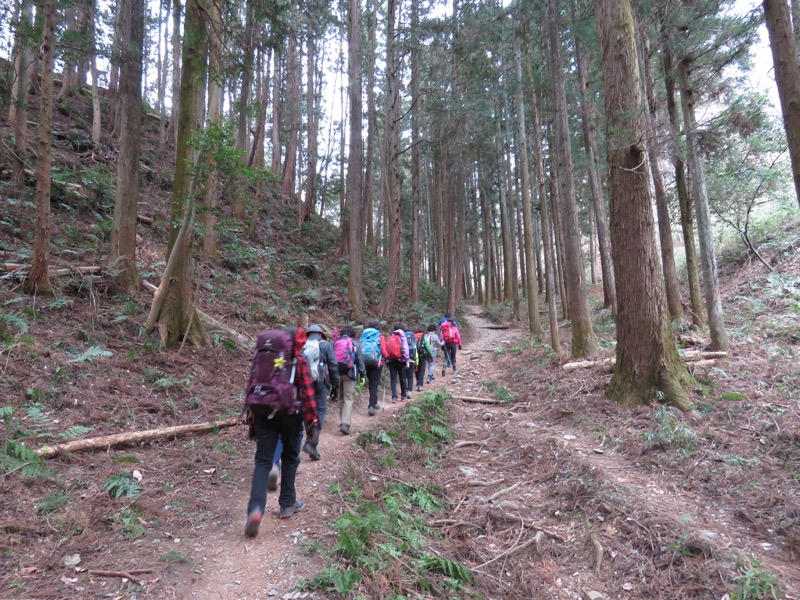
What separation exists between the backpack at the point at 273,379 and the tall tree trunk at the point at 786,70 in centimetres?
514

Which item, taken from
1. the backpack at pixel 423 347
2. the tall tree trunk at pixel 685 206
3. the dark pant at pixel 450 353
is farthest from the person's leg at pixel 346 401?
the tall tree trunk at pixel 685 206

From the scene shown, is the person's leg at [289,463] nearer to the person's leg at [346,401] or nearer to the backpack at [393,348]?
the person's leg at [346,401]

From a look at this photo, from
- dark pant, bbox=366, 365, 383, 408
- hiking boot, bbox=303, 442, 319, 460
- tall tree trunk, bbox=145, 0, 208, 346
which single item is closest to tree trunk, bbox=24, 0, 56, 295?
tall tree trunk, bbox=145, 0, 208, 346

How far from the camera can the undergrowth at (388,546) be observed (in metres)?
3.01

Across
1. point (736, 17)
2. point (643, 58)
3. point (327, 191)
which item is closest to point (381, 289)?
point (327, 191)

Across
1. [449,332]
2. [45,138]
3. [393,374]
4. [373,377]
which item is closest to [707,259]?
[449,332]

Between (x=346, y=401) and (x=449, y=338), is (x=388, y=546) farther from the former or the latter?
(x=449, y=338)

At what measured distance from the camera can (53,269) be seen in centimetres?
825

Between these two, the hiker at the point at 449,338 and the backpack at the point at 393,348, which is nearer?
the backpack at the point at 393,348

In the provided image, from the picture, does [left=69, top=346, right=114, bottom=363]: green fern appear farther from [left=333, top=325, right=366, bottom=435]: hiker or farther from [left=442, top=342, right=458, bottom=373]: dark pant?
[left=442, top=342, right=458, bottom=373]: dark pant

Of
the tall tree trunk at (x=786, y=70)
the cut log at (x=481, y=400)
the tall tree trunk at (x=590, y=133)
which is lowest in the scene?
the cut log at (x=481, y=400)

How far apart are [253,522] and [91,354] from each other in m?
4.59

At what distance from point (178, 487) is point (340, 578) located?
93.8 inches

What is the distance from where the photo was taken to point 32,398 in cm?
525
